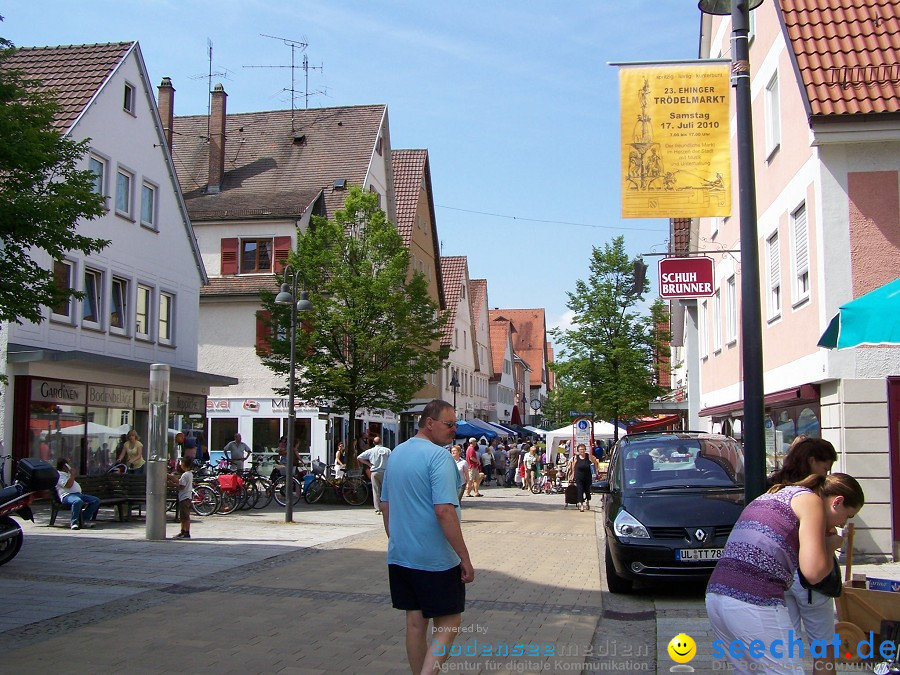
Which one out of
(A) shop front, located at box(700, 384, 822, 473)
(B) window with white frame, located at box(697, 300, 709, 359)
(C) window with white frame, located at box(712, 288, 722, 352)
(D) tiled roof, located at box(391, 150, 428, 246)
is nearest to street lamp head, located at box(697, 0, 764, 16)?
(A) shop front, located at box(700, 384, 822, 473)

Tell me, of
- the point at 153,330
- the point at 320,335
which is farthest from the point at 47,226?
the point at 153,330

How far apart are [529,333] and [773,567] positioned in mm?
102970

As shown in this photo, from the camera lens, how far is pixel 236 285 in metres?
37.5

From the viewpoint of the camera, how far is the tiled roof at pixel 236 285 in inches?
1464

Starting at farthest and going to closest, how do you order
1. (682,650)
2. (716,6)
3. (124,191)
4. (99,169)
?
1. (124,191)
2. (99,169)
3. (716,6)
4. (682,650)

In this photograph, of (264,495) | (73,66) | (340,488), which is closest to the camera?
(264,495)

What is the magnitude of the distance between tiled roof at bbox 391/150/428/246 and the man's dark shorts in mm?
41590

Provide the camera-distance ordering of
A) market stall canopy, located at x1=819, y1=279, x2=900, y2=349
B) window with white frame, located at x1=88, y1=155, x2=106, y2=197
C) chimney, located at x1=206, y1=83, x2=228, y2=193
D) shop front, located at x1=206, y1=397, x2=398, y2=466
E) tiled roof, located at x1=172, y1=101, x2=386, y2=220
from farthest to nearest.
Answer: chimney, located at x1=206, y1=83, x2=228, y2=193 → tiled roof, located at x1=172, y1=101, x2=386, y2=220 → shop front, located at x1=206, y1=397, x2=398, y2=466 → window with white frame, located at x1=88, y1=155, x2=106, y2=197 → market stall canopy, located at x1=819, y1=279, x2=900, y2=349

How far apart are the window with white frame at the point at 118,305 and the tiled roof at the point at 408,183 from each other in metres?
21.4

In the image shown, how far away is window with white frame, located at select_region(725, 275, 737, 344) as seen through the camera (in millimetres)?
22955

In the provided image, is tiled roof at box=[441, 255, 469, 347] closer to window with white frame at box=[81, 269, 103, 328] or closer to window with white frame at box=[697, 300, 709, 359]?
window with white frame at box=[697, 300, 709, 359]

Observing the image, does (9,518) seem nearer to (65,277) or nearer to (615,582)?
(615,582)

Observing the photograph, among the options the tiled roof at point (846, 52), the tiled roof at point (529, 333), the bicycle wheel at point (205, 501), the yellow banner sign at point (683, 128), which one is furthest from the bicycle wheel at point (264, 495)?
the tiled roof at point (529, 333)

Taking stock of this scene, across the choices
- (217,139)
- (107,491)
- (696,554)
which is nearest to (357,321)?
(107,491)
